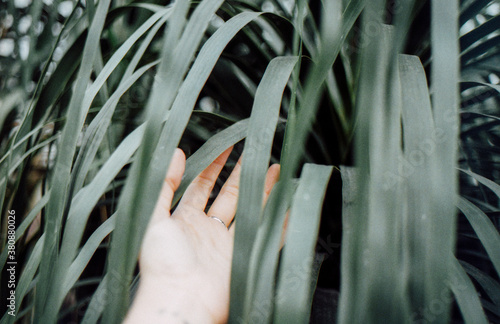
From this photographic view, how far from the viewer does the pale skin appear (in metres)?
0.30

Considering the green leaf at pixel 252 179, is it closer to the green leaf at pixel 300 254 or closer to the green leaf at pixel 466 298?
the green leaf at pixel 300 254

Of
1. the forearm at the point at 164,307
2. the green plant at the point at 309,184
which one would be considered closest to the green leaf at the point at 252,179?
the green plant at the point at 309,184

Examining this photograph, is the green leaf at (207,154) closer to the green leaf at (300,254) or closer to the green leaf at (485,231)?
the green leaf at (300,254)

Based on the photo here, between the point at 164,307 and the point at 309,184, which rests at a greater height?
the point at 309,184

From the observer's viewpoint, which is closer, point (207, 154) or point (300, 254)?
point (300, 254)

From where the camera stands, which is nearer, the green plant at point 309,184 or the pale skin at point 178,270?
the green plant at point 309,184

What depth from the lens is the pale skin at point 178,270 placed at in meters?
0.30

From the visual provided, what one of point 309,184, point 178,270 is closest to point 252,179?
point 309,184

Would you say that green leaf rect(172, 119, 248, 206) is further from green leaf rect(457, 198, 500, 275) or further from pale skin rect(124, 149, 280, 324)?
green leaf rect(457, 198, 500, 275)

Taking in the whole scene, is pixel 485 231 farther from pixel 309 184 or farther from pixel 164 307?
pixel 164 307

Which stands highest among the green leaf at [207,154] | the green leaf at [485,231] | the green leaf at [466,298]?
the green leaf at [207,154]

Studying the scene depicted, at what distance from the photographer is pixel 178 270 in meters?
0.32

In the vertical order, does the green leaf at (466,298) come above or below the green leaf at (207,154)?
below

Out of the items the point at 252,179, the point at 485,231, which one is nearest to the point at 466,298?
the point at 485,231
